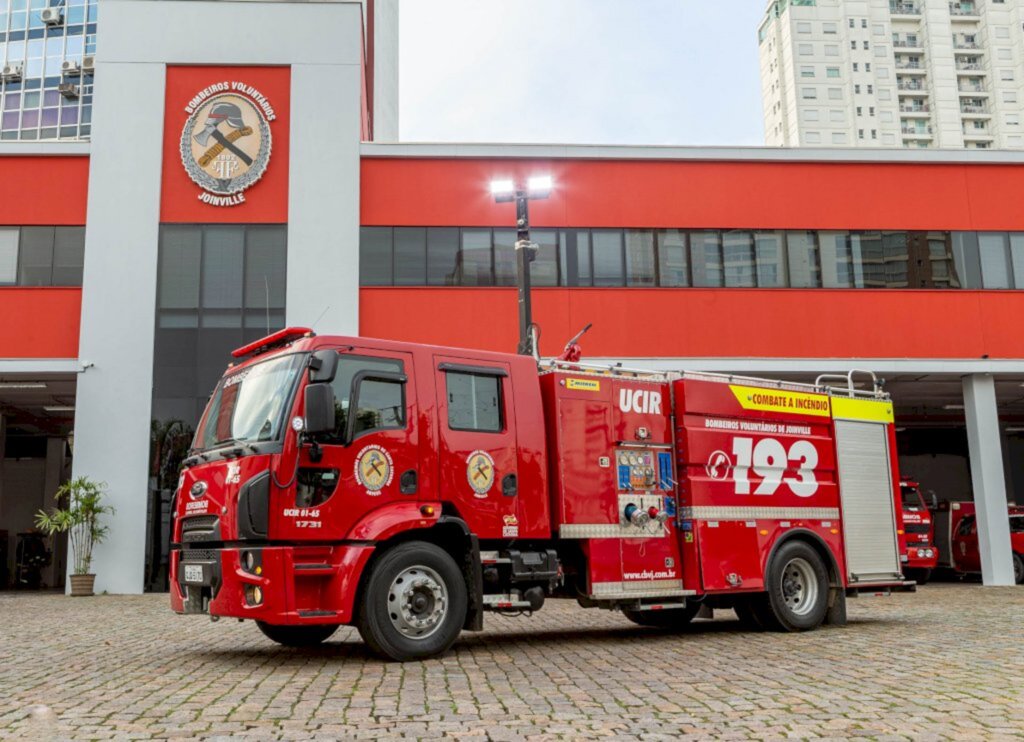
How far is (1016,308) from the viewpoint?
22688 mm

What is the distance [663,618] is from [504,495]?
3766 millimetres

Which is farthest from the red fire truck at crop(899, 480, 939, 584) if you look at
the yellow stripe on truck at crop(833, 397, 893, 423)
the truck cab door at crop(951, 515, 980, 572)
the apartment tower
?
the apartment tower

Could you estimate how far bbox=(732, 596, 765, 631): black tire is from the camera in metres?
11.6

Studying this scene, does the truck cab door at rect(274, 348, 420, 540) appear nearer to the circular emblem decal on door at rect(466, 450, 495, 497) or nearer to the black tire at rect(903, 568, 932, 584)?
the circular emblem decal on door at rect(466, 450, 495, 497)

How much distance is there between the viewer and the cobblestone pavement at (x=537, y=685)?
5.90 meters

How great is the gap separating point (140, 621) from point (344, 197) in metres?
10.7

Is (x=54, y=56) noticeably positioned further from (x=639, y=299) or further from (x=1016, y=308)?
(x=1016, y=308)

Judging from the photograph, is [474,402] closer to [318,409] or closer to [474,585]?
[474,585]

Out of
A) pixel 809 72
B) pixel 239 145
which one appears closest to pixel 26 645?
pixel 239 145

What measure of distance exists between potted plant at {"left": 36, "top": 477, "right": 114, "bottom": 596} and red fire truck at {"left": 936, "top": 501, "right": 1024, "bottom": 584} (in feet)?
61.4

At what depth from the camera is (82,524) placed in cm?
1992

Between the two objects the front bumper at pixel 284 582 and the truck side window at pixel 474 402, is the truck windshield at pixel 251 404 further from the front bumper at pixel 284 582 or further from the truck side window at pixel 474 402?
the truck side window at pixel 474 402

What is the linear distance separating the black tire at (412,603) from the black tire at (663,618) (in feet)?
12.6

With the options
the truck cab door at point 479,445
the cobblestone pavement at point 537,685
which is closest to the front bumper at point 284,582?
the cobblestone pavement at point 537,685
